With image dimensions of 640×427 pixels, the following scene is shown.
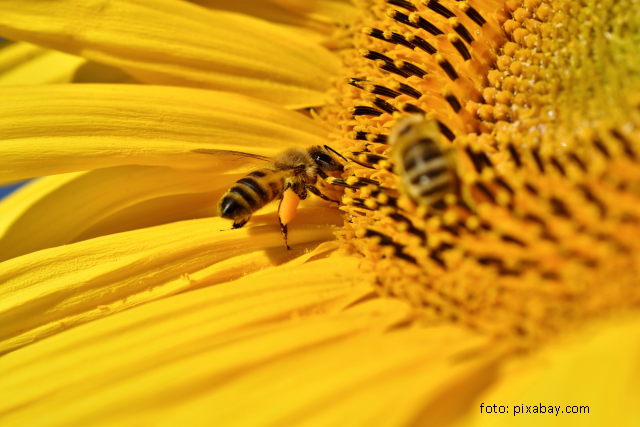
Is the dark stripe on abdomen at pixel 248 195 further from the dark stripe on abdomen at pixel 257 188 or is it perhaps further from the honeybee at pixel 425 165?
the honeybee at pixel 425 165

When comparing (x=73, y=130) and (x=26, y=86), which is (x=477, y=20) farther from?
(x=26, y=86)

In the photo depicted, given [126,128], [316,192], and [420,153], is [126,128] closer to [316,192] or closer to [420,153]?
[316,192]

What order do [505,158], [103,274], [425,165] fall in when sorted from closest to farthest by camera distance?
[425,165] < [505,158] < [103,274]

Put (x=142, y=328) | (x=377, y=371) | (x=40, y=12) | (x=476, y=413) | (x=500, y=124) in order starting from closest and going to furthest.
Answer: (x=476, y=413)
(x=377, y=371)
(x=142, y=328)
(x=500, y=124)
(x=40, y=12)

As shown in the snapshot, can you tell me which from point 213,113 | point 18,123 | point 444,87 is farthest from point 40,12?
point 444,87

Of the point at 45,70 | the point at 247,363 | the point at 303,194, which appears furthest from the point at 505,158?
the point at 45,70

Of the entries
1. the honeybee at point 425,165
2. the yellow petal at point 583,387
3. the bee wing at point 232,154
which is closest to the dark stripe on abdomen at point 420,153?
the honeybee at point 425,165
